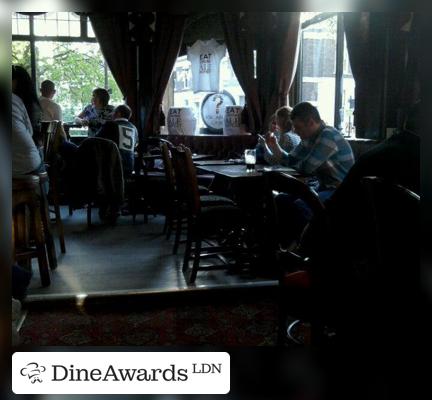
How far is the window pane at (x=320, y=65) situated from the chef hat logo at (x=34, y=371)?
4657 mm

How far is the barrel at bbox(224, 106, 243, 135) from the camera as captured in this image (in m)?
6.67

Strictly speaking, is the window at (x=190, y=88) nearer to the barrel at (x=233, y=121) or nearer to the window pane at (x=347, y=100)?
the barrel at (x=233, y=121)

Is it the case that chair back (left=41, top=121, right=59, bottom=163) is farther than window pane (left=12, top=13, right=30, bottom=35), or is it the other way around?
window pane (left=12, top=13, right=30, bottom=35)

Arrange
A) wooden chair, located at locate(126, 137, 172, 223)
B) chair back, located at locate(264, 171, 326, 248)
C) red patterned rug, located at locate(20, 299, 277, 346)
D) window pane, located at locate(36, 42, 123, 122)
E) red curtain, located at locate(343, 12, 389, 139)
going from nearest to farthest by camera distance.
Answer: chair back, located at locate(264, 171, 326, 248)
red patterned rug, located at locate(20, 299, 277, 346)
red curtain, located at locate(343, 12, 389, 139)
wooden chair, located at locate(126, 137, 172, 223)
window pane, located at locate(36, 42, 123, 122)

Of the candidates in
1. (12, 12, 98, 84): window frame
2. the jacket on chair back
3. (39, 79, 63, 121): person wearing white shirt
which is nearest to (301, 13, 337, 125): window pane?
the jacket on chair back

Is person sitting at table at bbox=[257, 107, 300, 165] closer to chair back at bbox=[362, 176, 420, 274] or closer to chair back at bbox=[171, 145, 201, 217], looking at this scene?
chair back at bbox=[171, 145, 201, 217]

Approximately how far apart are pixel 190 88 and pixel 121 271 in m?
4.35

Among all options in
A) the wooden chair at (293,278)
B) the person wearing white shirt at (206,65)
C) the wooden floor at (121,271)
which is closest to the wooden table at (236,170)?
the wooden floor at (121,271)

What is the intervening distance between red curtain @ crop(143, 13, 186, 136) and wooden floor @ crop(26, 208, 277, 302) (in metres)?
2.53

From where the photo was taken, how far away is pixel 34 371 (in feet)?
3.99

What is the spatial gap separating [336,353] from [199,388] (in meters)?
0.36

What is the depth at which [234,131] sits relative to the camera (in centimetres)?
667

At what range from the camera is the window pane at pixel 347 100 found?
507 cm

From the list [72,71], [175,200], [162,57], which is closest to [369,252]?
[175,200]
